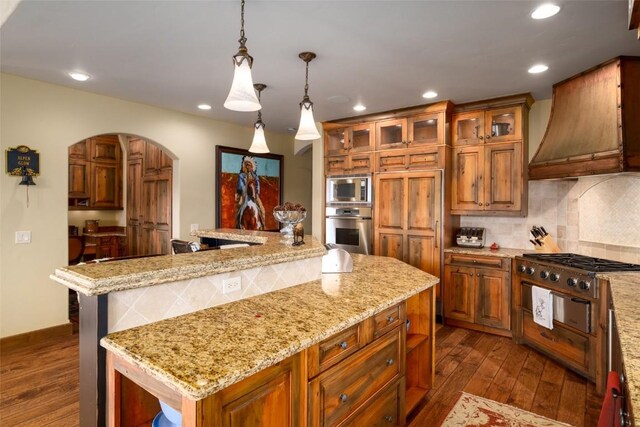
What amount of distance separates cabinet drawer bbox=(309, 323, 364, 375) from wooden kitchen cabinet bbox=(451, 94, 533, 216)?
2.97 meters

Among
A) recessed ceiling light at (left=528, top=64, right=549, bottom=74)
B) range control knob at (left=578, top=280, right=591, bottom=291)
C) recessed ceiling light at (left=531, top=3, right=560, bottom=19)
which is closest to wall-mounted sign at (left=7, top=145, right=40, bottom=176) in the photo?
recessed ceiling light at (left=531, top=3, right=560, bottom=19)

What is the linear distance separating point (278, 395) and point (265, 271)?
740 millimetres

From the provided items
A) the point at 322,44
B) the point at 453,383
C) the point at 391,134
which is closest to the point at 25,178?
the point at 322,44

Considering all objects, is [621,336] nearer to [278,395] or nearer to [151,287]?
[278,395]

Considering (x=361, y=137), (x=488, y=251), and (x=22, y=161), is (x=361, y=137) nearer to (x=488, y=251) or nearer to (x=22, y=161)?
(x=488, y=251)

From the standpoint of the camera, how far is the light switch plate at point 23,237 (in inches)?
130

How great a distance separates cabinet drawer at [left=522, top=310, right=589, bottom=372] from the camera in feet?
9.14

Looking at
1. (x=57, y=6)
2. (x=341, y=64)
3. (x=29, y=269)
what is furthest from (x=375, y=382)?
(x=29, y=269)

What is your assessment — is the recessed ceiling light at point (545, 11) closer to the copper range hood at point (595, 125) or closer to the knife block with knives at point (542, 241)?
the copper range hood at point (595, 125)

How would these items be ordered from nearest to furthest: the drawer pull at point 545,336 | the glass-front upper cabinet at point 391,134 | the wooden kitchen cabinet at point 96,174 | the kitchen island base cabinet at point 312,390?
the kitchen island base cabinet at point 312,390 → the drawer pull at point 545,336 → the glass-front upper cabinet at point 391,134 → the wooden kitchen cabinet at point 96,174

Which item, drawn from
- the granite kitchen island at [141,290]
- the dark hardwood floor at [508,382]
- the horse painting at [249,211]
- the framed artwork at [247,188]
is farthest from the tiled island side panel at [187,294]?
the horse painting at [249,211]

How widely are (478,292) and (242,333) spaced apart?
129 inches

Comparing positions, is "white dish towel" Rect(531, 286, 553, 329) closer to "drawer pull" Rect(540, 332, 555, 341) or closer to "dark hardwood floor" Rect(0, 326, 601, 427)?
"drawer pull" Rect(540, 332, 555, 341)

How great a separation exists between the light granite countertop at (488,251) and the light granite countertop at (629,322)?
1132 millimetres
